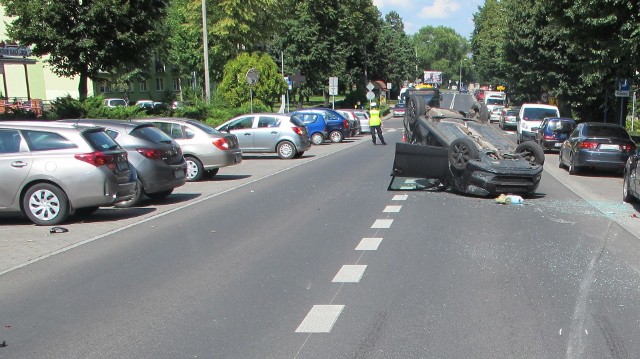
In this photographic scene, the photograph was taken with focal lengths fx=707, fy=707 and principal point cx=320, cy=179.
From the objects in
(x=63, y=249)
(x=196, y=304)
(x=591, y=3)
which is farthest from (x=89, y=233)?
(x=591, y=3)

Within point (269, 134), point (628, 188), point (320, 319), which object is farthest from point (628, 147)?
point (320, 319)

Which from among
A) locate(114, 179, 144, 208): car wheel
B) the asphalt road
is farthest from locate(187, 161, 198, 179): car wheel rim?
the asphalt road

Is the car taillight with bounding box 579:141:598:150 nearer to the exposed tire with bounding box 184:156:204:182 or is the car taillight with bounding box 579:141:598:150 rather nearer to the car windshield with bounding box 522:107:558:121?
the exposed tire with bounding box 184:156:204:182

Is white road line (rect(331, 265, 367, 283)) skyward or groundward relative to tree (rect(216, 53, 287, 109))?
groundward

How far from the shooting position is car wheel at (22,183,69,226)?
11156 mm

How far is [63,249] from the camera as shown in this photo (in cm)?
949

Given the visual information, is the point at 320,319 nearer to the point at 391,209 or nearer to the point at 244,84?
the point at 391,209

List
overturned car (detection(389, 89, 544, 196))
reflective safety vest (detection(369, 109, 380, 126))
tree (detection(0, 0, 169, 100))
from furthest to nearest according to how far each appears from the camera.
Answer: reflective safety vest (detection(369, 109, 380, 126)), tree (detection(0, 0, 169, 100)), overturned car (detection(389, 89, 544, 196))

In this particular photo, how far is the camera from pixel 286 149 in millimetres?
25219

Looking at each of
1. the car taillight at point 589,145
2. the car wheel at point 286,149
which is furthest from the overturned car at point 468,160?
the car wheel at point 286,149

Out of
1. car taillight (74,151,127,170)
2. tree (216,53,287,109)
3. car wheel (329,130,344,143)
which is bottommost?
car wheel (329,130,344,143)

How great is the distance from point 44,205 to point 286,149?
14426mm

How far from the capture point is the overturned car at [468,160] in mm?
13867

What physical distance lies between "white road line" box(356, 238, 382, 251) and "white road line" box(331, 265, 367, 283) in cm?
106
